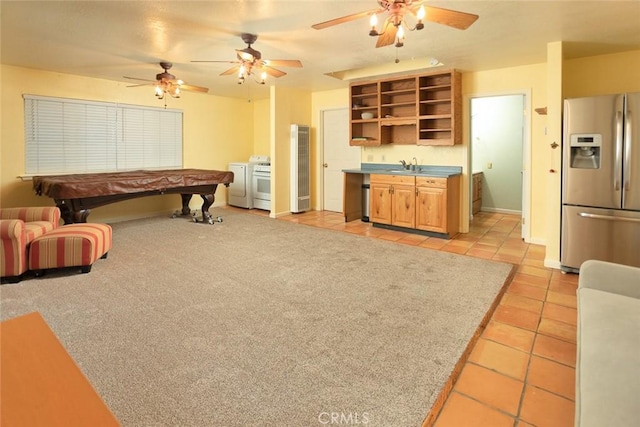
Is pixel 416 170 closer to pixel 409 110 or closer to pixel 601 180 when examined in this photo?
pixel 409 110

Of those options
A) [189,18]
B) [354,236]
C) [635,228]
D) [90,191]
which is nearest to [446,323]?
[635,228]

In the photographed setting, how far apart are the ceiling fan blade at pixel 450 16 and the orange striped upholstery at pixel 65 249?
3.66 meters

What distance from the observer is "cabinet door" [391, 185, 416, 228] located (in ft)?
17.5

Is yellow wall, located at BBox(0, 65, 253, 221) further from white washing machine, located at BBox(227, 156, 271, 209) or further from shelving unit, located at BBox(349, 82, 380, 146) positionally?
shelving unit, located at BBox(349, 82, 380, 146)

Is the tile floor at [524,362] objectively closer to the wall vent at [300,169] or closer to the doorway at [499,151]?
the doorway at [499,151]

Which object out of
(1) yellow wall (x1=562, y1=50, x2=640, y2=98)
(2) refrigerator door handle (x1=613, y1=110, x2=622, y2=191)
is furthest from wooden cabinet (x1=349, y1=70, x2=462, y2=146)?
(2) refrigerator door handle (x1=613, y1=110, x2=622, y2=191)

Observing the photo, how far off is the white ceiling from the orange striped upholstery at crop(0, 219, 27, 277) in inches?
73.9

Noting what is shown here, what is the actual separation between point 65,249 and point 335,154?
16.0ft

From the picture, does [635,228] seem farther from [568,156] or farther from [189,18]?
[189,18]

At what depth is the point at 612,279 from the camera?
194 centimetres

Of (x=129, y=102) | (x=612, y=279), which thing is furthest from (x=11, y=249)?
(x=612, y=279)

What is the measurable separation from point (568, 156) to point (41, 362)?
14.4 feet

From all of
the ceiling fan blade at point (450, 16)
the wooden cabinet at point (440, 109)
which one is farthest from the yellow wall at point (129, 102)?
the ceiling fan blade at point (450, 16)

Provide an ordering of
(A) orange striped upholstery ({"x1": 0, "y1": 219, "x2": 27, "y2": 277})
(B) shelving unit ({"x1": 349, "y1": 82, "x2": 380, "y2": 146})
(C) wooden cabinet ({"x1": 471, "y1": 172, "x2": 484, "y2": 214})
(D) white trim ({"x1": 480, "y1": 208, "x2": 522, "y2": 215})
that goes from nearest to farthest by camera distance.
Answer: (A) orange striped upholstery ({"x1": 0, "y1": 219, "x2": 27, "y2": 277}) < (B) shelving unit ({"x1": 349, "y1": 82, "x2": 380, "y2": 146}) < (C) wooden cabinet ({"x1": 471, "y1": 172, "x2": 484, "y2": 214}) < (D) white trim ({"x1": 480, "y1": 208, "x2": 522, "y2": 215})
